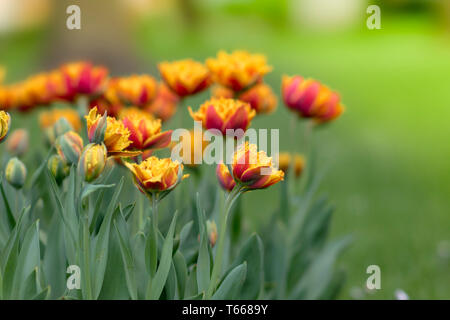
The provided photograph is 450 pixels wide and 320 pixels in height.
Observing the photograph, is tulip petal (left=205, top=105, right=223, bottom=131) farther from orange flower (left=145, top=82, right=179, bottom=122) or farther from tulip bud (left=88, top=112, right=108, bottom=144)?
orange flower (left=145, top=82, right=179, bottom=122)

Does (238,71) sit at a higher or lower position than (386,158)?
higher

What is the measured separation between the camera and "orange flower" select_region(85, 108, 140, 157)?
86 cm

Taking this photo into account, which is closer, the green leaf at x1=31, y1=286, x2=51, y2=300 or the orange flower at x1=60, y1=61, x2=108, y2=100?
the green leaf at x1=31, y1=286, x2=51, y2=300

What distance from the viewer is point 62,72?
1.35 meters

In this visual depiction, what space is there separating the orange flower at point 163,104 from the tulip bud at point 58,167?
387 mm

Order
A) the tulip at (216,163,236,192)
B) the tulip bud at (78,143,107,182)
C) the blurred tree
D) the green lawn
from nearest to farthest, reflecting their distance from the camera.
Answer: the tulip bud at (78,143,107,182), the tulip at (216,163,236,192), the green lawn, the blurred tree

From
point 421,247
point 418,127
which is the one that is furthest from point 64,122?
point 418,127

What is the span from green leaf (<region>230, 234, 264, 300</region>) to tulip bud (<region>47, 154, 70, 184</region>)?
33cm

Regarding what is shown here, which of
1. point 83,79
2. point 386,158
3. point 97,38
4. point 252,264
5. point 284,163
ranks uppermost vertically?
point 97,38

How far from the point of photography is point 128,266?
92 centimetres

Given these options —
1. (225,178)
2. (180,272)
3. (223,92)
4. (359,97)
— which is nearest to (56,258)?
(180,272)

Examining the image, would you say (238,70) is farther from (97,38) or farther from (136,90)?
(97,38)

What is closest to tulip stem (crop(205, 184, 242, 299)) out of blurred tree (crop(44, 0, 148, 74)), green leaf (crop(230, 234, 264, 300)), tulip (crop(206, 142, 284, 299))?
tulip (crop(206, 142, 284, 299))

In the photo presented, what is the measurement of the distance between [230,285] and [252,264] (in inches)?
5.3
